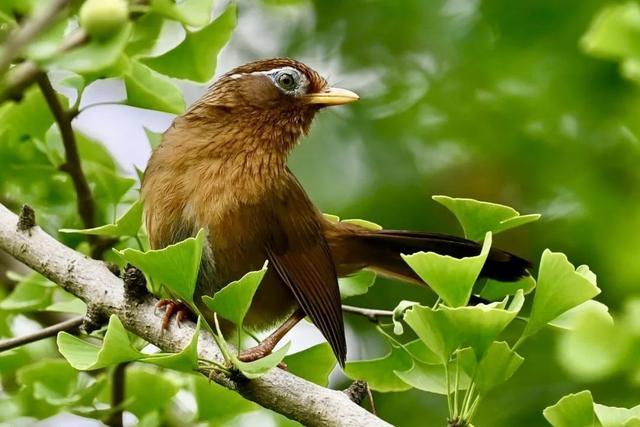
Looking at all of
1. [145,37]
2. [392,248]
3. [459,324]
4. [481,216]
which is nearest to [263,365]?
[459,324]

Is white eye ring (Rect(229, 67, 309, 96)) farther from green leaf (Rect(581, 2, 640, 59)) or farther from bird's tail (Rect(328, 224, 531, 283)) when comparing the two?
green leaf (Rect(581, 2, 640, 59))

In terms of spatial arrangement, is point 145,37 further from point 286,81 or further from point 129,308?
point 286,81

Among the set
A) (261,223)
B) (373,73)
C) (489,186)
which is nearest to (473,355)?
(261,223)

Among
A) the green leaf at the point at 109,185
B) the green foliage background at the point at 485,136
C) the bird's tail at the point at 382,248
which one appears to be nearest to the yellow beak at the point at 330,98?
the bird's tail at the point at 382,248

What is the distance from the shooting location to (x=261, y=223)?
13.8 ft

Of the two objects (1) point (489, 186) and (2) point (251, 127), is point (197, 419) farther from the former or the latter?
(1) point (489, 186)

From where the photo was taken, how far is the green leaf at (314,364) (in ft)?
11.8

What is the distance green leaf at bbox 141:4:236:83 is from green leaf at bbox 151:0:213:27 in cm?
74

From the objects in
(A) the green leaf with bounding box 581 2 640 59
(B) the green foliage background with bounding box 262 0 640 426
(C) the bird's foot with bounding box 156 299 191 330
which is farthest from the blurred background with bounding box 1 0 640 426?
(A) the green leaf with bounding box 581 2 640 59

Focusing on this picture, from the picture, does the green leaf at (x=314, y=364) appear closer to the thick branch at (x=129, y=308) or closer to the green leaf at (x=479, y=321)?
the thick branch at (x=129, y=308)

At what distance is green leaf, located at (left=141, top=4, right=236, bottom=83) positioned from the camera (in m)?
3.65

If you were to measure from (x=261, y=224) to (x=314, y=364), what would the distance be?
2.49ft

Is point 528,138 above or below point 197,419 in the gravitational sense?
above

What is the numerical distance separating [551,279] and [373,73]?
444 cm
